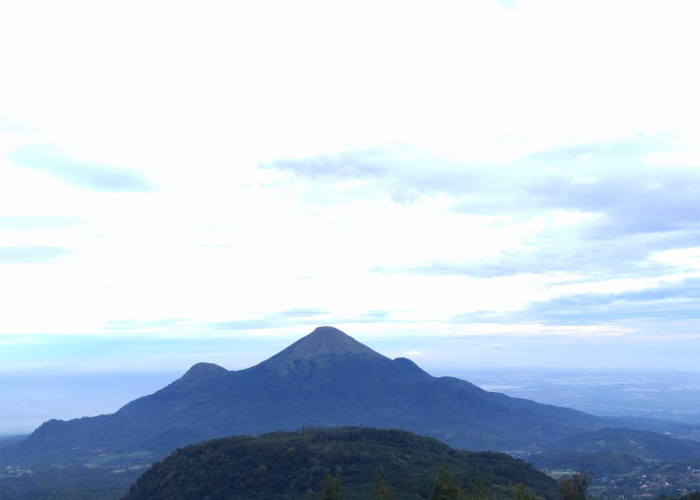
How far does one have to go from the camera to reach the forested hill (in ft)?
426

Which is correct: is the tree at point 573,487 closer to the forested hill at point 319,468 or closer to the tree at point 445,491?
the tree at point 445,491

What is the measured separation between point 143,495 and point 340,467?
45.8 meters

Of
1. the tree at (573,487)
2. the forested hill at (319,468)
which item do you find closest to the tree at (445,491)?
the tree at (573,487)

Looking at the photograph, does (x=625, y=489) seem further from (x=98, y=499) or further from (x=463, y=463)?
(x=98, y=499)

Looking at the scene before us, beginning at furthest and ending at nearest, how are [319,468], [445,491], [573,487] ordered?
[319,468] < [445,491] < [573,487]

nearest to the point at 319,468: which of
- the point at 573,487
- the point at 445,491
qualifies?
the point at 445,491

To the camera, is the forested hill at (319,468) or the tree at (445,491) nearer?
the tree at (445,491)

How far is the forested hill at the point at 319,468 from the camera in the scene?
129875 millimetres

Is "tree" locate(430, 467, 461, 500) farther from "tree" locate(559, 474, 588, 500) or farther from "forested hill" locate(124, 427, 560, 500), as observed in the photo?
"forested hill" locate(124, 427, 560, 500)

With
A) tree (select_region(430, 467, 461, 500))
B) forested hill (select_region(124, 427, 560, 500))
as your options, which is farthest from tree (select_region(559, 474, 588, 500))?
forested hill (select_region(124, 427, 560, 500))

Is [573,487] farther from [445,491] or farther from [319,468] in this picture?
[319,468]

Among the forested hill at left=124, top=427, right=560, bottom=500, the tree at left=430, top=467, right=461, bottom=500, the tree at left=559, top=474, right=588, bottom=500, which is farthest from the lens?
the forested hill at left=124, top=427, right=560, bottom=500

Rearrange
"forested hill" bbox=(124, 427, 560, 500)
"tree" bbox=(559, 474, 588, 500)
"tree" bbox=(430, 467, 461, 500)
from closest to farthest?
1. "tree" bbox=(559, 474, 588, 500)
2. "tree" bbox=(430, 467, 461, 500)
3. "forested hill" bbox=(124, 427, 560, 500)

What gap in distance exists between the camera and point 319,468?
13988cm
